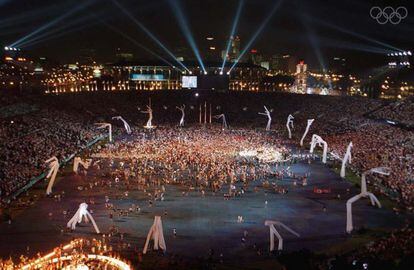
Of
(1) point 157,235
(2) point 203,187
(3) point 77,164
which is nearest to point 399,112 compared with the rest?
(2) point 203,187

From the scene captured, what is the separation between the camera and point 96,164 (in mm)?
37156

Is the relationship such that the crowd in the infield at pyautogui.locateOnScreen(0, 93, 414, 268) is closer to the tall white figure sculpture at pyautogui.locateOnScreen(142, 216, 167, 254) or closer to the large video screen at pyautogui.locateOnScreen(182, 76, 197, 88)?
the large video screen at pyautogui.locateOnScreen(182, 76, 197, 88)

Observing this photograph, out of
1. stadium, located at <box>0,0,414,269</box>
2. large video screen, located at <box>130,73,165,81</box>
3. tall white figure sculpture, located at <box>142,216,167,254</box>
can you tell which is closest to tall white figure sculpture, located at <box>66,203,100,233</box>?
stadium, located at <box>0,0,414,269</box>

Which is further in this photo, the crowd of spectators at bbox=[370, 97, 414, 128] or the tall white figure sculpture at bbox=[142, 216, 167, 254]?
the crowd of spectators at bbox=[370, 97, 414, 128]

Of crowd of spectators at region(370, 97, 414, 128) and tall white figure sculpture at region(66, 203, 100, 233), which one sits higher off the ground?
crowd of spectators at region(370, 97, 414, 128)

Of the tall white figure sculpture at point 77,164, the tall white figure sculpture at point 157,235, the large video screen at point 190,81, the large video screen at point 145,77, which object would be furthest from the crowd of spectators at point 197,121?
the large video screen at point 145,77

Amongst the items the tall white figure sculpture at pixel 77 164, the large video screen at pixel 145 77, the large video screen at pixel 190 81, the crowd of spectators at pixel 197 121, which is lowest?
the tall white figure sculpture at pixel 77 164

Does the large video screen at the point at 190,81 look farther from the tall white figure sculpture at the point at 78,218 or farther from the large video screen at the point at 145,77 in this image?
the tall white figure sculpture at the point at 78,218

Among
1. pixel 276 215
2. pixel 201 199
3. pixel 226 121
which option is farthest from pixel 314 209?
pixel 226 121

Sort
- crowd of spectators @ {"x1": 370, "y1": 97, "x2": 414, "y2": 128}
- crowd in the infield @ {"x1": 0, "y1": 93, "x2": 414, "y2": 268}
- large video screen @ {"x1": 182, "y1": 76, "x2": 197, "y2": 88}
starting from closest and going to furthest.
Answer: crowd in the infield @ {"x1": 0, "y1": 93, "x2": 414, "y2": 268} → crowd of spectators @ {"x1": 370, "y1": 97, "x2": 414, "y2": 128} → large video screen @ {"x1": 182, "y1": 76, "x2": 197, "y2": 88}

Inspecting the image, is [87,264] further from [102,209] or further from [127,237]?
[102,209]

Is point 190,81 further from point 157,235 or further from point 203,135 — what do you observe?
point 157,235

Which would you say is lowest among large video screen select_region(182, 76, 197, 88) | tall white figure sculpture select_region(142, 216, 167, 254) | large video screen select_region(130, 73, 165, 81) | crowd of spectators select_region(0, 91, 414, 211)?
tall white figure sculpture select_region(142, 216, 167, 254)

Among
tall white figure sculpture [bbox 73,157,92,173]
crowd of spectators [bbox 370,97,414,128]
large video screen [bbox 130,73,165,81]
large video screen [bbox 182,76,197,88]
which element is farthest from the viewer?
large video screen [bbox 130,73,165,81]
